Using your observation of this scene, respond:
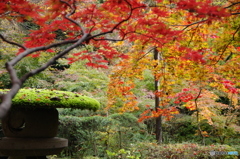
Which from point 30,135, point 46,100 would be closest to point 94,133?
point 30,135

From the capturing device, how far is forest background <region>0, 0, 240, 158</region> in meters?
2.72

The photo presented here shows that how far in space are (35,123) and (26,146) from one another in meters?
0.37

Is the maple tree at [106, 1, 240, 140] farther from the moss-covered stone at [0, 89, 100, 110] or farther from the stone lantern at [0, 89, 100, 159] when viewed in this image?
the stone lantern at [0, 89, 100, 159]

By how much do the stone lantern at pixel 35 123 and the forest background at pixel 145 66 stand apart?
2.16 ft

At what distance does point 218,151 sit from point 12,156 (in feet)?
13.1

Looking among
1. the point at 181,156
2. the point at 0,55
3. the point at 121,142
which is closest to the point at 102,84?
the point at 121,142

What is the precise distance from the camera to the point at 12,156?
3.91 m

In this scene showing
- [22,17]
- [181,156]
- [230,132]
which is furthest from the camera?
[230,132]

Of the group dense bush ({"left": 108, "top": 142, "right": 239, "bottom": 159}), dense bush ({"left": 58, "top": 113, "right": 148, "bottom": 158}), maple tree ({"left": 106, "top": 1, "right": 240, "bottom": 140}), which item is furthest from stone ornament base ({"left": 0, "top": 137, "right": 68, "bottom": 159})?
dense bush ({"left": 58, "top": 113, "right": 148, "bottom": 158})

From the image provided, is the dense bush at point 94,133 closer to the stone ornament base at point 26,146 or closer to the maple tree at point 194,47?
the maple tree at point 194,47

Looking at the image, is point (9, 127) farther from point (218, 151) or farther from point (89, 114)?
point (218, 151)

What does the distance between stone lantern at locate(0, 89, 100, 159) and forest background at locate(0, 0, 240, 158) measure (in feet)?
2.16

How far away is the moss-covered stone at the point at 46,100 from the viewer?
351 centimetres

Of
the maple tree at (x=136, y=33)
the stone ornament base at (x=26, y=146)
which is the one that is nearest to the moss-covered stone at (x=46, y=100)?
the stone ornament base at (x=26, y=146)
